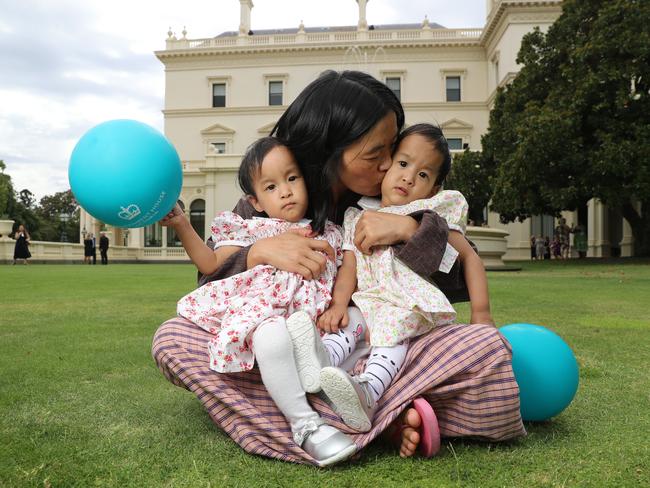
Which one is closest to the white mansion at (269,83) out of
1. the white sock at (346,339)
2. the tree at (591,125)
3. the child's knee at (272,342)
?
the tree at (591,125)

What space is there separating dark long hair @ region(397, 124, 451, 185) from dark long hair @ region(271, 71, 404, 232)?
10 centimetres

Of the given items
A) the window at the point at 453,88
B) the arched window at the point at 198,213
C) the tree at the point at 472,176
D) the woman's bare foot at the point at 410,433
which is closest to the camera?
the woman's bare foot at the point at 410,433

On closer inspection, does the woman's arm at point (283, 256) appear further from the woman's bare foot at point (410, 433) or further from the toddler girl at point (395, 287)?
the woman's bare foot at point (410, 433)

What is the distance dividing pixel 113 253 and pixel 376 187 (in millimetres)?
31046

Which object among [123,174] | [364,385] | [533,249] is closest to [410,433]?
[364,385]

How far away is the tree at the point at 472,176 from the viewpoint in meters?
23.4

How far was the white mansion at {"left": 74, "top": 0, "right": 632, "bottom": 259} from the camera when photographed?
3422 cm

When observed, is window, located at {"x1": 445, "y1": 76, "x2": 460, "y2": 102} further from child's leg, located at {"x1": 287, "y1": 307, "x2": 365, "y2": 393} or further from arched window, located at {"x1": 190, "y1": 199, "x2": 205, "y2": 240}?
child's leg, located at {"x1": 287, "y1": 307, "x2": 365, "y2": 393}

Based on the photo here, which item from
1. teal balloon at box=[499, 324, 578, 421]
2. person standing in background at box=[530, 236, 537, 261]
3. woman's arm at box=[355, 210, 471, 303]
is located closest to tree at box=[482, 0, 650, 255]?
person standing in background at box=[530, 236, 537, 261]

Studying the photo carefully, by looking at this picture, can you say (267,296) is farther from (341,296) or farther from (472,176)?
(472,176)

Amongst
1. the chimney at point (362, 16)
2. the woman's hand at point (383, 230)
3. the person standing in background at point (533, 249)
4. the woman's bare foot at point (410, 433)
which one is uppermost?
the chimney at point (362, 16)

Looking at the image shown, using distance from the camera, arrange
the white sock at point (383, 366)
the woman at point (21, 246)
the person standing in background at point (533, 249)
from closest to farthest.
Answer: the white sock at point (383, 366), the woman at point (21, 246), the person standing in background at point (533, 249)

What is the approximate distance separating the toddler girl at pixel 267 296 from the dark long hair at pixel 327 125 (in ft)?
0.17

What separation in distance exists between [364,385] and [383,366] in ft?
0.46
